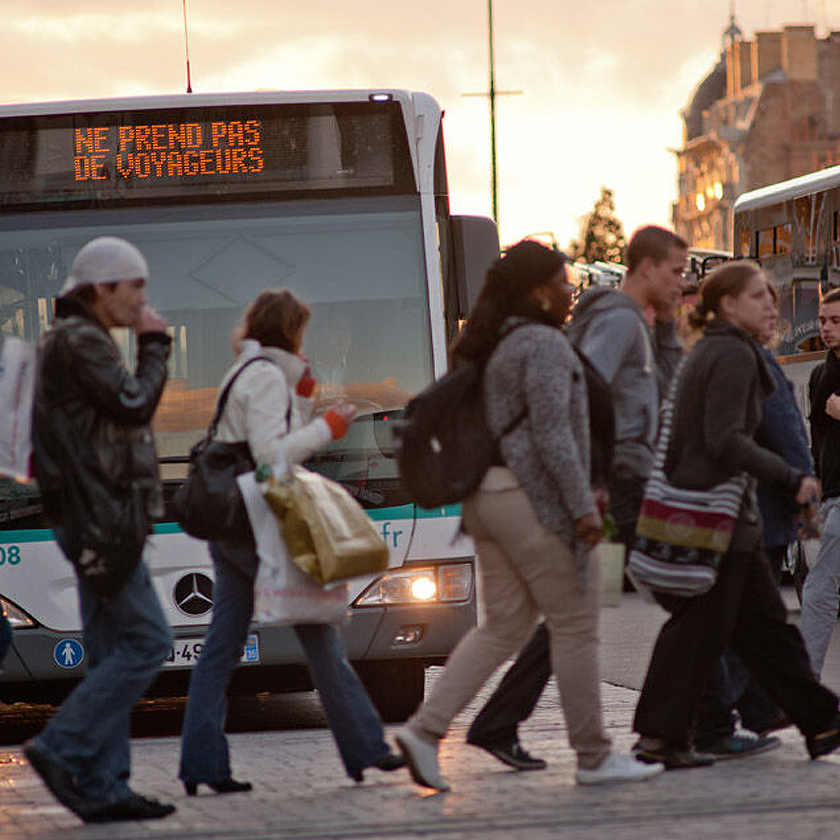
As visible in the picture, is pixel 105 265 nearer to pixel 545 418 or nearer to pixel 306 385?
pixel 306 385

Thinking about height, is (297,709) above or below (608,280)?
below

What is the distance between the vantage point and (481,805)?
6254 mm

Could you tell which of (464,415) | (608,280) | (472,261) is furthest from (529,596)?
(608,280)

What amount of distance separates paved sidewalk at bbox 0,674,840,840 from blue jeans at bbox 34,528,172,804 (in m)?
0.18

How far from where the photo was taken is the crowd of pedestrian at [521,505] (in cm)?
604

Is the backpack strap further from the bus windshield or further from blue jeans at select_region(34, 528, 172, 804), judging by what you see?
the bus windshield

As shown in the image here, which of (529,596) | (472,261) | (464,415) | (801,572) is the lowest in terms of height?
(801,572)

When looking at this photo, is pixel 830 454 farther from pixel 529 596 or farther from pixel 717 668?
pixel 529 596

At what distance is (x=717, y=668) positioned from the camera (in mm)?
7312

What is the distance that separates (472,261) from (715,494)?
8.34 feet

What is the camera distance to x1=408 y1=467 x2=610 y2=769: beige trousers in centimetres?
636

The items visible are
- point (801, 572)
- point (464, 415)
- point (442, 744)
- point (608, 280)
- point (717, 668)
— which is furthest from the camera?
point (608, 280)

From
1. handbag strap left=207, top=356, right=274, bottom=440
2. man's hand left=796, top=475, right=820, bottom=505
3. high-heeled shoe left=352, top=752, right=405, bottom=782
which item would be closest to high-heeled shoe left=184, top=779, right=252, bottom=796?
high-heeled shoe left=352, top=752, right=405, bottom=782

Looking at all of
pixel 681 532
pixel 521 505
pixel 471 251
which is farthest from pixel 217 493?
pixel 471 251
